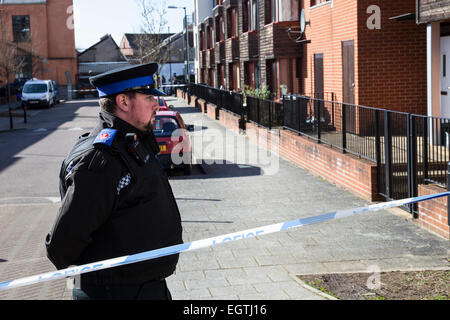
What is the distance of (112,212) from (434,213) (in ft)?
20.1

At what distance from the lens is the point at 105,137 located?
3082mm

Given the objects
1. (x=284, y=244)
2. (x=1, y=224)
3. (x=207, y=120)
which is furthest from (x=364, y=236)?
(x=207, y=120)

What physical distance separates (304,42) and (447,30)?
30.1 feet

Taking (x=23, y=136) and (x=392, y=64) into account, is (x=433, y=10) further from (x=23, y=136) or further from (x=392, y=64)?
(x=23, y=136)

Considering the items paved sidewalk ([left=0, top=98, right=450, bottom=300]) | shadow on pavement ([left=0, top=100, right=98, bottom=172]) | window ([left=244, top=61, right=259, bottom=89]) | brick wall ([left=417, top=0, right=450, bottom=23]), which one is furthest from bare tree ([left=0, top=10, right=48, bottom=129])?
paved sidewalk ([left=0, top=98, right=450, bottom=300])

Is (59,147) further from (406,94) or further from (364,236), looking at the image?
(364,236)

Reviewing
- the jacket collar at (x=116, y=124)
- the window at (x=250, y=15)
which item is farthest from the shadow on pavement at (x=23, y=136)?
the jacket collar at (x=116, y=124)

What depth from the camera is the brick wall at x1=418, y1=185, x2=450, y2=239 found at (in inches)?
317

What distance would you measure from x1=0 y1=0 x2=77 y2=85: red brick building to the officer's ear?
70818 mm

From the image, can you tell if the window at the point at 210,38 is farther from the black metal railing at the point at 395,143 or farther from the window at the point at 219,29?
the black metal railing at the point at 395,143

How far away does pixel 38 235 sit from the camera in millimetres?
9297

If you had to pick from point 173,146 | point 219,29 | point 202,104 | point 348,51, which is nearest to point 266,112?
point 348,51

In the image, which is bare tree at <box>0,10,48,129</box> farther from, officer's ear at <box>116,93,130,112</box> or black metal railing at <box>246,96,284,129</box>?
officer's ear at <box>116,93,130,112</box>
